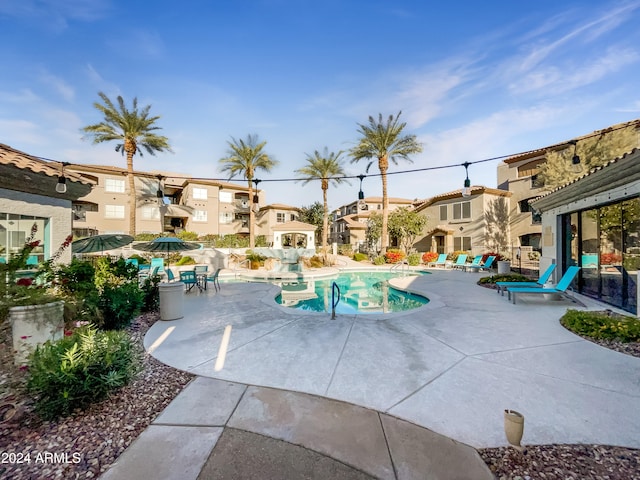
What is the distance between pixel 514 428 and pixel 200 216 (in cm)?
3742

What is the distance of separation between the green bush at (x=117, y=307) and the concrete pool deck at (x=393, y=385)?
2.50 feet

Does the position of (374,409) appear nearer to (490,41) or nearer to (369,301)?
(369,301)

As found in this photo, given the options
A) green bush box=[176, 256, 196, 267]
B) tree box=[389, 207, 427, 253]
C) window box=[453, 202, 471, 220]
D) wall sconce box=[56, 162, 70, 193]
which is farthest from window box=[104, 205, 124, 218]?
window box=[453, 202, 471, 220]

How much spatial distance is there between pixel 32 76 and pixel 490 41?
16.4m

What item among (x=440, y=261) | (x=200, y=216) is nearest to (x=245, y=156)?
(x=200, y=216)

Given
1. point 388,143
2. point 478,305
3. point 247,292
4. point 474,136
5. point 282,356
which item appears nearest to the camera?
point 282,356

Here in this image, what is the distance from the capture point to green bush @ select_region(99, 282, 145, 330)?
228 inches

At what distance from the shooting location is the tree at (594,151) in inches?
708

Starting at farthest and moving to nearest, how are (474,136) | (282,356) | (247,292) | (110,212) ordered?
1. (110,212)
2. (474,136)
3. (247,292)
4. (282,356)

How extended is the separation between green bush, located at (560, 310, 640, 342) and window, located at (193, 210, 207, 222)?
3613cm

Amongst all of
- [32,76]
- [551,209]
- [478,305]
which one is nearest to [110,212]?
[32,76]

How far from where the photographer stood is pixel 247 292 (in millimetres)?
10773

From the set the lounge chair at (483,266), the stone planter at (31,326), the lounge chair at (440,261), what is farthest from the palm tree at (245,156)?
the stone planter at (31,326)

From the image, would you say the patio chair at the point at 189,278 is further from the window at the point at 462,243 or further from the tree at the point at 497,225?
the tree at the point at 497,225
